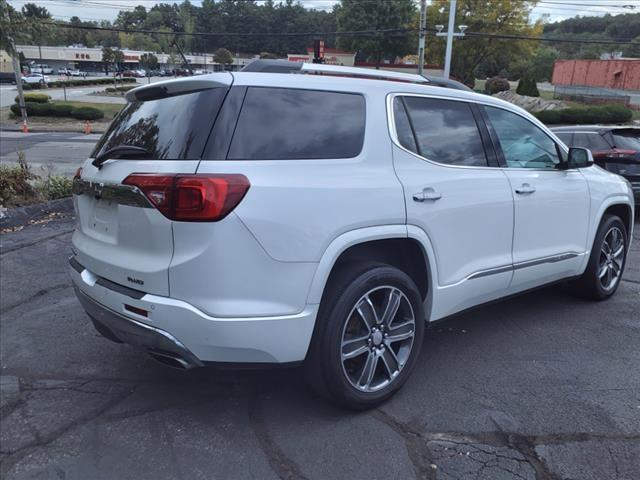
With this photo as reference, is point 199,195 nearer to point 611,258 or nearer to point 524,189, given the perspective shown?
point 524,189

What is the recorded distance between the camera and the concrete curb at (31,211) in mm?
7559

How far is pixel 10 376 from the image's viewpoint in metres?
3.72

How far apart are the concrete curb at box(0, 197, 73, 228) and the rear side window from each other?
6.08m

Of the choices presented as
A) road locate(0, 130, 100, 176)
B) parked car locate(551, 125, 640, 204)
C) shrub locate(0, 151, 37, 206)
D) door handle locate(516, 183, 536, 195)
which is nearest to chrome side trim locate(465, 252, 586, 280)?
door handle locate(516, 183, 536, 195)

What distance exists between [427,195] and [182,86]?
154 centimetres

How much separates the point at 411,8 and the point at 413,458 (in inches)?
2557

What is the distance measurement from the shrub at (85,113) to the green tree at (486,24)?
97.7 feet

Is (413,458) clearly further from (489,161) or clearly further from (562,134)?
(562,134)

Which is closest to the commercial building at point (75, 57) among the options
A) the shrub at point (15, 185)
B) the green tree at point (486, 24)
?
the green tree at point (486, 24)

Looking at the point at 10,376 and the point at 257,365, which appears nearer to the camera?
the point at 257,365

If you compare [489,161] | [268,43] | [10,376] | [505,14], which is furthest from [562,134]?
[268,43]

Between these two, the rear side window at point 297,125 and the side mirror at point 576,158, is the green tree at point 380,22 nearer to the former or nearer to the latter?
the side mirror at point 576,158

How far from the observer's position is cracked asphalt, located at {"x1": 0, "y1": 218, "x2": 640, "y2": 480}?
2.74 m

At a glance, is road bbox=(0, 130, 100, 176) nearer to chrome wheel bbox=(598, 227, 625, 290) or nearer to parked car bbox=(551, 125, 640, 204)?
parked car bbox=(551, 125, 640, 204)
